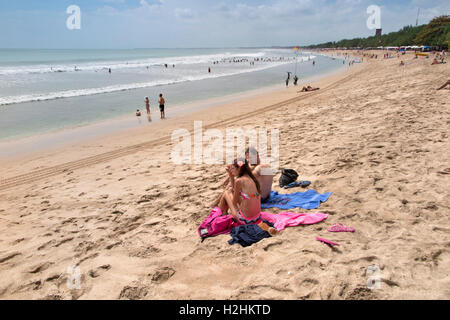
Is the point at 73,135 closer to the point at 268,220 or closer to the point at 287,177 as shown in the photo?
the point at 287,177

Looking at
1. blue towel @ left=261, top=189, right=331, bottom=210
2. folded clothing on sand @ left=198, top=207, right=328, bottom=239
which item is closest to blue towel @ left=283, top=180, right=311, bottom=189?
blue towel @ left=261, top=189, right=331, bottom=210

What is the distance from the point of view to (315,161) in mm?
5660

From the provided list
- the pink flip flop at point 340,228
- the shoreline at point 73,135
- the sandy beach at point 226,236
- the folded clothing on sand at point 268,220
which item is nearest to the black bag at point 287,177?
the sandy beach at point 226,236

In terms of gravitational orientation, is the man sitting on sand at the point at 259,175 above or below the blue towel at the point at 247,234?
above

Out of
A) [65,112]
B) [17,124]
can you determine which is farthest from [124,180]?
[65,112]

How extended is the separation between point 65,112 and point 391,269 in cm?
1594

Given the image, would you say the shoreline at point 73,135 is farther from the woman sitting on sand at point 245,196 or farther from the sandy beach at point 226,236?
the woman sitting on sand at point 245,196

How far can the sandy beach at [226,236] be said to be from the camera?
259 cm

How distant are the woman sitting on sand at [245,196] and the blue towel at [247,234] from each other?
0.16m

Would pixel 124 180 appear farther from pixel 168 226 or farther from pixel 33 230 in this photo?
pixel 168 226

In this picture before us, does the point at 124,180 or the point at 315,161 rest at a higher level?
the point at 315,161

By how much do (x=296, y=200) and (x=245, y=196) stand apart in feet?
3.58
